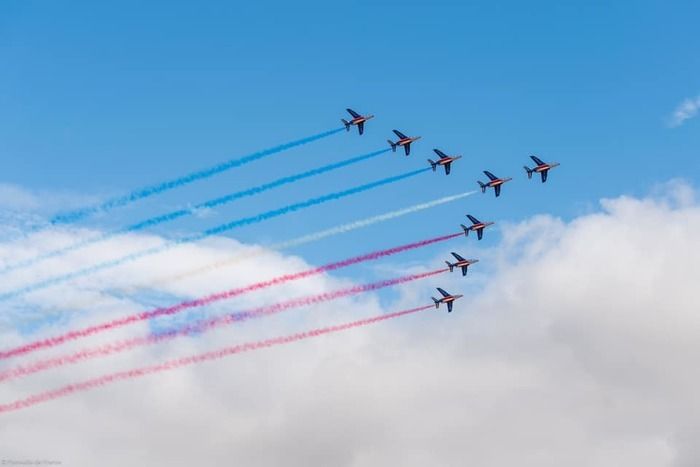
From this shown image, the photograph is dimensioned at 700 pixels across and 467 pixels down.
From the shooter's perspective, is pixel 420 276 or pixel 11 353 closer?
pixel 11 353

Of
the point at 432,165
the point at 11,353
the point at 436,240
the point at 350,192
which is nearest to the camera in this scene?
the point at 11,353

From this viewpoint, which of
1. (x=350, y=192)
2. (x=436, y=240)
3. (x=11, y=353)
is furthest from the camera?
(x=436, y=240)

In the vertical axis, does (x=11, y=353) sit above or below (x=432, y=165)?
below

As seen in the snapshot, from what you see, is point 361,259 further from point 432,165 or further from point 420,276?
point 432,165

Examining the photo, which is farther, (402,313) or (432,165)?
(432,165)

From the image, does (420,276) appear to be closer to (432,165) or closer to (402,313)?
(402,313)

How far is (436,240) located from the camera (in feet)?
611

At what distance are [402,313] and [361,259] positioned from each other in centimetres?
1699

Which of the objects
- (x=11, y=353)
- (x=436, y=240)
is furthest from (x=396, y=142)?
(x=11, y=353)

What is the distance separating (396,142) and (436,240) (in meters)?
24.3

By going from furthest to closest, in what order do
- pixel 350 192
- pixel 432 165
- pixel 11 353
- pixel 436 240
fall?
pixel 432 165, pixel 436 240, pixel 350 192, pixel 11 353

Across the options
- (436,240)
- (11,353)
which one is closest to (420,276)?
(436,240)

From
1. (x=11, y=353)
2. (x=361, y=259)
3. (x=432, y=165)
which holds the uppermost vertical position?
(x=432, y=165)

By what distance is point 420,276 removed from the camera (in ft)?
625
